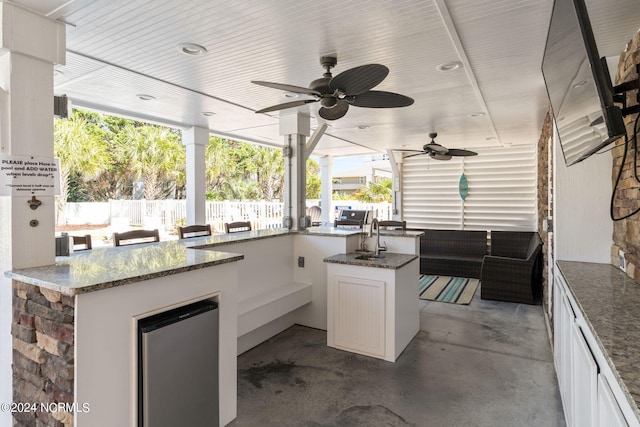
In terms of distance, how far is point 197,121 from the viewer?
5.09 metres

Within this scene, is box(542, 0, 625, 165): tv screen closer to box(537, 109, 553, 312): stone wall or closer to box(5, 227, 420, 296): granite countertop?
box(537, 109, 553, 312): stone wall

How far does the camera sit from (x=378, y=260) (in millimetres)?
3293

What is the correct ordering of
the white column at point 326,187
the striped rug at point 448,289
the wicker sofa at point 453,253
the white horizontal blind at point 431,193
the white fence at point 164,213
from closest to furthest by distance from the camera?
the striped rug at point 448,289
the wicker sofa at point 453,253
the white horizontal blind at point 431,193
the white column at point 326,187
the white fence at point 164,213

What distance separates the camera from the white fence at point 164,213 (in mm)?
9977

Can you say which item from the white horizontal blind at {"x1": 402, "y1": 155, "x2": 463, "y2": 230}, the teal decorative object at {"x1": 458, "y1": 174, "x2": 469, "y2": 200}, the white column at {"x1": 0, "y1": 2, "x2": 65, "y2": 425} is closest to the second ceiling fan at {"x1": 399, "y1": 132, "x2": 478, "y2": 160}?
the teal decorative object at {"x1": 458, "y1": 174, "x2": 469, "y2": 200}

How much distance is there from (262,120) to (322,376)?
139 inches

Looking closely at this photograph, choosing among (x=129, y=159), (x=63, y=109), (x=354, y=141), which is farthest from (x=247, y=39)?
(x=129, y=159)

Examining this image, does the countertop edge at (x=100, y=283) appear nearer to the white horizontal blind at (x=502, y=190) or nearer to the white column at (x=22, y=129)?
the white column at (x=22, y=129)

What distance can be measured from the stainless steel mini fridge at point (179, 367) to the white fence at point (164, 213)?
7.94 m

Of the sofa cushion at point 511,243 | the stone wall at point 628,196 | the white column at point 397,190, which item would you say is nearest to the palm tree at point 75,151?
the white column at point 397,190

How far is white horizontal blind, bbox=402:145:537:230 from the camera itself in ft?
23.5

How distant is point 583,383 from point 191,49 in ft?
10.0

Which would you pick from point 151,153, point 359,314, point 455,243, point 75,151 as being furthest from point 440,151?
point 75,151

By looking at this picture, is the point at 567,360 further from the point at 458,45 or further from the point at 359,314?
the point at 458,45
